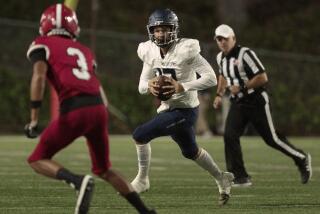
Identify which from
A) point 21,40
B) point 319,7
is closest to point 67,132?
point 21,40

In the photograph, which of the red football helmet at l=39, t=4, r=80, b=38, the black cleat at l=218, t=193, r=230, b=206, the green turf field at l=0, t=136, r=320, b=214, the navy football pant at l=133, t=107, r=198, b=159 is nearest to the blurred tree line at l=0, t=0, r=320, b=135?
the green turf field at l=0, t=136, r=320, b=214

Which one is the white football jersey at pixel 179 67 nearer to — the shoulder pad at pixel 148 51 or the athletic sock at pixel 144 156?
the shoulder pad at pixel 148 51

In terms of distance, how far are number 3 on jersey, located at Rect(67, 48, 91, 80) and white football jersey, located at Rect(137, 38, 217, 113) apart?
1.83m

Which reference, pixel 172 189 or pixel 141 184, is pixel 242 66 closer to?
pixel 172 189

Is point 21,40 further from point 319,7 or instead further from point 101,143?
point 101,143

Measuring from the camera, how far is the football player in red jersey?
7160mm

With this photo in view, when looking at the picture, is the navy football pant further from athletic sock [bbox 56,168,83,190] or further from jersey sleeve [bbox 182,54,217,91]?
athletic sock [bbox 56,168,83,190]

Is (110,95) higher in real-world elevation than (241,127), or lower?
lower

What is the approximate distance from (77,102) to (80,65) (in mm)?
254

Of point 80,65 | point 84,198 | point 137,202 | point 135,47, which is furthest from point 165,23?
point 135,47

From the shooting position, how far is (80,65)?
7262mm

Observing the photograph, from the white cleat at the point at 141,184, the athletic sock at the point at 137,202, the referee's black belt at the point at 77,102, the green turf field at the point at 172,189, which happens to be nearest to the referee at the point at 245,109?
the green turf field at the point at 172,189

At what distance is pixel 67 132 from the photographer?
7.17m

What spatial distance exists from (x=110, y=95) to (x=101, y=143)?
603 inches
